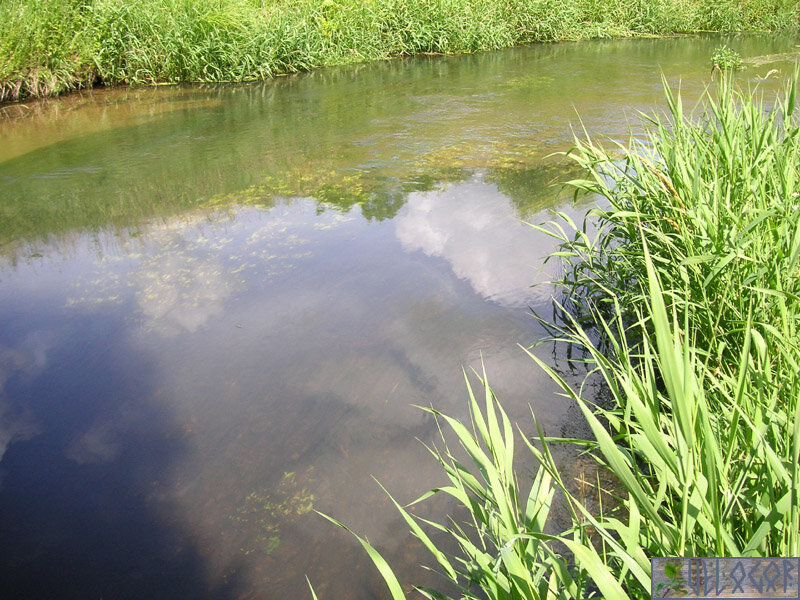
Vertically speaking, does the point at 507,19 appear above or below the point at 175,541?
above

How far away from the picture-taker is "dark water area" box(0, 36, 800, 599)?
1.76 m

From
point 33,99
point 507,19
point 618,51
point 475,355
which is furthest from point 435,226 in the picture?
point 507,19

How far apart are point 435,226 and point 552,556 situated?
112 inches

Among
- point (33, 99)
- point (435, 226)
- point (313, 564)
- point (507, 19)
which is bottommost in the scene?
point (313, 564)

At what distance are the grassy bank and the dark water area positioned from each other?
1.48m

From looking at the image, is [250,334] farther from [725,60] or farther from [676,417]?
[725,60]

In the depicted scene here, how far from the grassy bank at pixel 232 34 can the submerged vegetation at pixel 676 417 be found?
263 inches

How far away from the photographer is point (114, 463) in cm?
205

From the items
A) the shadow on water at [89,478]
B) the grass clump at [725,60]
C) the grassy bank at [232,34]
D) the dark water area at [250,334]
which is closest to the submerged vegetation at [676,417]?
the dark water area at [250,334]

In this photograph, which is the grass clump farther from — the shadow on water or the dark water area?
the shadow on water

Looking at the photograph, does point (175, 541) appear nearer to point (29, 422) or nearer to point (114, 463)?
point (114, 463)

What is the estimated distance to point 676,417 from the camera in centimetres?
85

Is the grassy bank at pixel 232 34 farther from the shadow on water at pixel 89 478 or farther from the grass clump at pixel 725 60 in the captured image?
the shadow on water at pixel 89 478

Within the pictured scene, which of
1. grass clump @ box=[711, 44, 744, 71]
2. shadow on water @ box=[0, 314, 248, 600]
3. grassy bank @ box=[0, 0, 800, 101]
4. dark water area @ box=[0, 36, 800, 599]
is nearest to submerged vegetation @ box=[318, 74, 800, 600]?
dark water area @ box=[0, 36, 800, 599]
